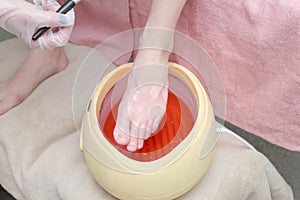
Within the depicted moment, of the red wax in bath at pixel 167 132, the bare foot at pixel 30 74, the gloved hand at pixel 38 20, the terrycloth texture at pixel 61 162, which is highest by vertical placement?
the gloved hand at pixel 38 20

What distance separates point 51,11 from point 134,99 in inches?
10.6

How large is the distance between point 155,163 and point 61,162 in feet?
0.88

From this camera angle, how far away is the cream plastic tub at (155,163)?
40.9 inches

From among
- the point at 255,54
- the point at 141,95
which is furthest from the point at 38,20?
the point at 255,54

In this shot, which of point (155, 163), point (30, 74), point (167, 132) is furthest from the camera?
point (30, 74)

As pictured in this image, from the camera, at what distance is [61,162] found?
3.94ft

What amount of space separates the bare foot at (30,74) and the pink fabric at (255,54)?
255 mm

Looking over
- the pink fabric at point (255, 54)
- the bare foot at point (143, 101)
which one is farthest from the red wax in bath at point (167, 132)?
the pink fabric at point (255, 54)

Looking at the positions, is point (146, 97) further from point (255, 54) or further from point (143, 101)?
point (255, 54)

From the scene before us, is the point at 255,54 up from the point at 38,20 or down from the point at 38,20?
down

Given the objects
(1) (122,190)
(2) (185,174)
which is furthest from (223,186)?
(1) (122,190)

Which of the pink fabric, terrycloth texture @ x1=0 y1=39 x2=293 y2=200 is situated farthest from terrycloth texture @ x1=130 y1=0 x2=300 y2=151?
terrycloth texture @ x1=0 y1=39 x2=293 y2=200

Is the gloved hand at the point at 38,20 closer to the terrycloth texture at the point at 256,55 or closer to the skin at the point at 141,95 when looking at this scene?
the skin at the point at 141,95

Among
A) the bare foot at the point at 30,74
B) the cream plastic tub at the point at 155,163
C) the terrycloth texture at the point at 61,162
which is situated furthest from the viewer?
the bare foot at the point at 30,74
